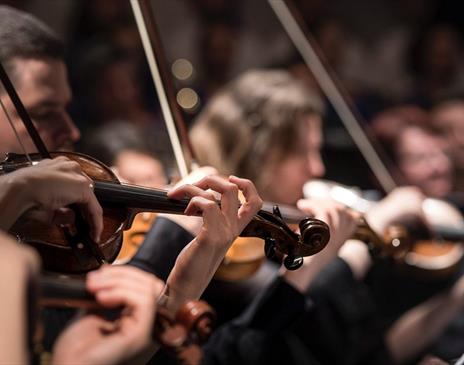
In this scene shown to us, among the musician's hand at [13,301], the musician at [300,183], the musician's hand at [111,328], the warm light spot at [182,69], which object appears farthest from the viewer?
the warm light spot at [182,69]

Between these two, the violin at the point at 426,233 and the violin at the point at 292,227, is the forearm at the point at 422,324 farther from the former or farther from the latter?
the violin at the point at 292,227

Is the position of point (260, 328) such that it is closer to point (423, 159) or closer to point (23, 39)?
point (23, 39)

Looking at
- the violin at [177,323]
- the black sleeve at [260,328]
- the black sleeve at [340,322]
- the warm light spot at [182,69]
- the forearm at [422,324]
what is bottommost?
the forearm at [422,324]

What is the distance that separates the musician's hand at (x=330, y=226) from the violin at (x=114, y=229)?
0.21 meters

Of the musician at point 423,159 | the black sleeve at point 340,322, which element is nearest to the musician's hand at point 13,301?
the black sleeve at point 340,322

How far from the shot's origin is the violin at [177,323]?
2.13 feet

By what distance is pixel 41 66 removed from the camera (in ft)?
3.25

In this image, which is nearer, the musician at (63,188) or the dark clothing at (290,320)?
the musician at (63,188)

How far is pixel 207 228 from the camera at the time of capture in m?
0.87

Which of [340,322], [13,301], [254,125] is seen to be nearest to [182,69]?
[254,125]

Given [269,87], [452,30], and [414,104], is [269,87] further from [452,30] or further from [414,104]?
[452,30]

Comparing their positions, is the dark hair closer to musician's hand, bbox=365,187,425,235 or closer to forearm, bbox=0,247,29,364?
forearm, bbox=0,247,29,364

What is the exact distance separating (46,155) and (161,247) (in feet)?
0.69

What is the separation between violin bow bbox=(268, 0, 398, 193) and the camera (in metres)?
1.86
